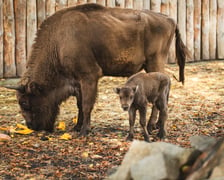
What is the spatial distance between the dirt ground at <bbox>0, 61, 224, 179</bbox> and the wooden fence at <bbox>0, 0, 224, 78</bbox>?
32.8 inches

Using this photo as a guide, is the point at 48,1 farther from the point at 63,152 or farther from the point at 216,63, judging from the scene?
the point at 63,152

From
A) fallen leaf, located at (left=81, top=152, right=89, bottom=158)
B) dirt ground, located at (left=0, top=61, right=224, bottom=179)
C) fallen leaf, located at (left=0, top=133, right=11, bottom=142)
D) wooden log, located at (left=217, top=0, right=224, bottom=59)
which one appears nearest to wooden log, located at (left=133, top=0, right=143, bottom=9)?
dirt ground, located at (left=0, top=61, right=224, bottom=179)

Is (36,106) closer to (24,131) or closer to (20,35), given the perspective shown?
(24,131)

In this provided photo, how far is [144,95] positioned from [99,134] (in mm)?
1043

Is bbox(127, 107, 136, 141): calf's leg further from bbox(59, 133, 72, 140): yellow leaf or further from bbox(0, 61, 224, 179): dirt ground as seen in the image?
bbox(59, 133, 72, 140): yellow leaf

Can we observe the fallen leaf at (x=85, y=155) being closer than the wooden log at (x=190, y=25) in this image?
Yes

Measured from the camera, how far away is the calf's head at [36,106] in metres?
7.85

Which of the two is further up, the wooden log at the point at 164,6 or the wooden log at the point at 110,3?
the wooden log at the point at 110,3

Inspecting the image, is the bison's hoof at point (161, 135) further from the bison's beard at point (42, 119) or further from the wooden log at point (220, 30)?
the wooden log at point (220, 30)

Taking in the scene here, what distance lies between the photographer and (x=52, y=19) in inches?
314

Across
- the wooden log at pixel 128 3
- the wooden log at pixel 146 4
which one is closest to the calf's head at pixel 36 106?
the wooden log at pixel 128 3

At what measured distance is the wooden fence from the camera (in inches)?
436

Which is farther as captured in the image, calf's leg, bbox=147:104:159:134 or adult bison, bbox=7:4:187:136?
calf's leg, bbox=147:104:159:134

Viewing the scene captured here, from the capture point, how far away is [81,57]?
7676mm
